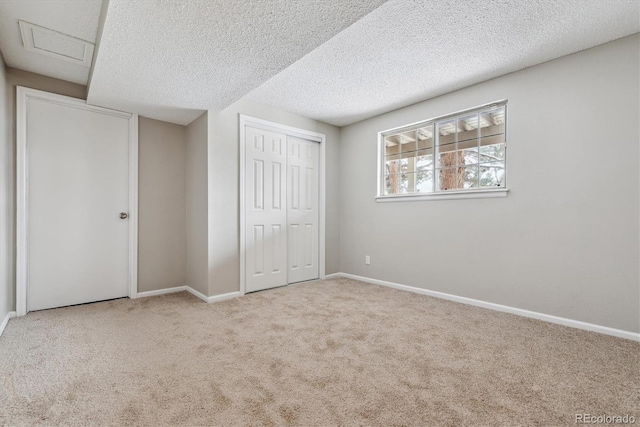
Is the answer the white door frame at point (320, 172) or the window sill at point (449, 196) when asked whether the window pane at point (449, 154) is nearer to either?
the window sill at point (449, 196)

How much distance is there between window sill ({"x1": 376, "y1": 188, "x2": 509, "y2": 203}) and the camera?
2921 millimetres

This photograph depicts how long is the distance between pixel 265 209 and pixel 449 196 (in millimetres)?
2210

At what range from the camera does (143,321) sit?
261 cm

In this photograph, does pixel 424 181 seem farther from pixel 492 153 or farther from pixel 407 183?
pixel 492 153

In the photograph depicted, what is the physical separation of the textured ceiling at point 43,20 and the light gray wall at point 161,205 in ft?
3.40

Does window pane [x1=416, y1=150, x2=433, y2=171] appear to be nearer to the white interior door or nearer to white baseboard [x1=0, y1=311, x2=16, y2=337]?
the white interior door

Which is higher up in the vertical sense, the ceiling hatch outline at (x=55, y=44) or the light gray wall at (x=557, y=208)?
the ceiling hatch outline at (x=55, y=44)

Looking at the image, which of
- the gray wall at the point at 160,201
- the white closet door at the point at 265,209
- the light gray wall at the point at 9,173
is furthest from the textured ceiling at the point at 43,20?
the white closet door at the point at 265,209

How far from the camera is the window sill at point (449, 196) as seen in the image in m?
2.92

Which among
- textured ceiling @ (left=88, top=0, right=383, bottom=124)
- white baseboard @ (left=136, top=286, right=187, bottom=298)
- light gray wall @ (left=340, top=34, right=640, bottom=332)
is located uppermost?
textured ceiling @ (left=88, top=0, right=383, bottom=124)

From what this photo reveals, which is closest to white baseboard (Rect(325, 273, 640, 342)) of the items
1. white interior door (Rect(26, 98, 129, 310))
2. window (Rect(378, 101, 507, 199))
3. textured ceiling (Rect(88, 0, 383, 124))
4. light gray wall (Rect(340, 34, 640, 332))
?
light gray wall (Rect(340, 34, 640, 332))

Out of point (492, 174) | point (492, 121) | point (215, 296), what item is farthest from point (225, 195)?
point (492, 121)

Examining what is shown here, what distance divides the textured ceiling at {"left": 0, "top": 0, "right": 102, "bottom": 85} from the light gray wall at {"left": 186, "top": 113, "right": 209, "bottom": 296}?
4.14 feet

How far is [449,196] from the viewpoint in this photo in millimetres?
3270
